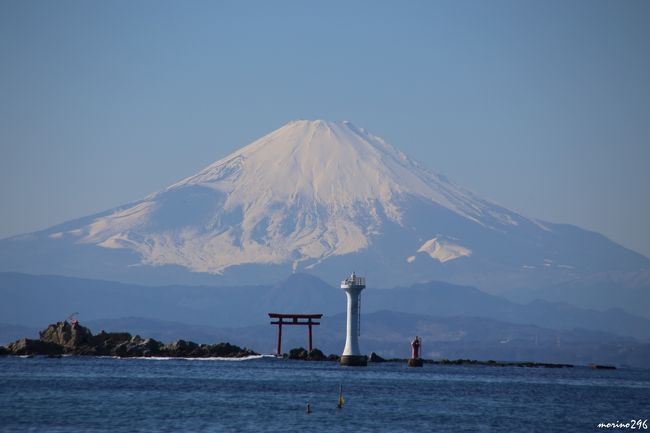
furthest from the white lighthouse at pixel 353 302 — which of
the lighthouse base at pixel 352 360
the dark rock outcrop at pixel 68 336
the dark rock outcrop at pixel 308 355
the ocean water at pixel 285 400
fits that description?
the dark rock outcrop at pixel 68 336

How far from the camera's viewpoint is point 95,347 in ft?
436

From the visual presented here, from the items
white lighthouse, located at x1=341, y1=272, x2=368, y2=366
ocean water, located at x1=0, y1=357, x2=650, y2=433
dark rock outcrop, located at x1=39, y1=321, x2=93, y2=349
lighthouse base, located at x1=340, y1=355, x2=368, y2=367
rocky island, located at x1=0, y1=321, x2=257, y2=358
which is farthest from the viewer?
dark rock outcrop, located at x1=39, y1=321, x2=93, y2=349

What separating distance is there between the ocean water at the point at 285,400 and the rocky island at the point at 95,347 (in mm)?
13176

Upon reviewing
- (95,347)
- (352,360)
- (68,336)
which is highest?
(68,336)

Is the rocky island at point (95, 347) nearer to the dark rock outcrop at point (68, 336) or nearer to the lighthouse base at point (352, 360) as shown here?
the dark rock outcrop at point (68, 336)

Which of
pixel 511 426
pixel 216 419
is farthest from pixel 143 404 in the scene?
pixel 511 426

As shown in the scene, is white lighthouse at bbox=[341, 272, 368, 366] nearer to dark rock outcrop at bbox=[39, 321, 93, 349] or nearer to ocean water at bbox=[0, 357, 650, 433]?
ocean water at bbox=[0, 357, 650, 433]

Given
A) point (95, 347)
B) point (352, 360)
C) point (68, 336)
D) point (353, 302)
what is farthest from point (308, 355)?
point (353, 302)

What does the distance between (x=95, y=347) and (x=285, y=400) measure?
5916 centimetres

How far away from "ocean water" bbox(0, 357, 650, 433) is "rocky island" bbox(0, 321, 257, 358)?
13176 millimetres

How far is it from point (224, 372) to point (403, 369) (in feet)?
80.8

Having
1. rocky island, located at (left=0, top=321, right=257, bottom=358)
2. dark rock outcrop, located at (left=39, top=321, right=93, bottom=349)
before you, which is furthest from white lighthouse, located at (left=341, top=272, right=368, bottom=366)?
Result: dark rock outcrop, located at (left=39, top=321, right=93, bottom=349)

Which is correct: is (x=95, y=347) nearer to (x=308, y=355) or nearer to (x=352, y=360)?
(x=308, y=355)

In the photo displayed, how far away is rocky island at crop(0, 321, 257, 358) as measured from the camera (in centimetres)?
12900
